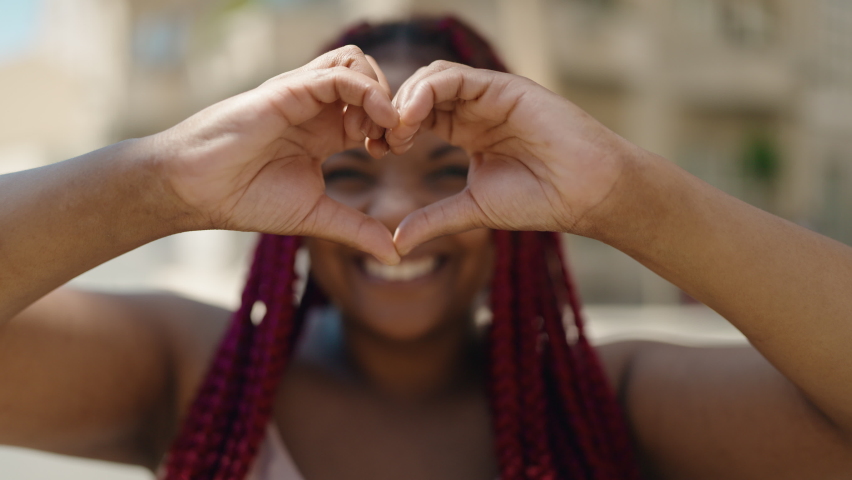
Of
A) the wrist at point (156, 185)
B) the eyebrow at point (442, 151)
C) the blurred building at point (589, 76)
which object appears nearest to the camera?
the wrist at point (156, 185)

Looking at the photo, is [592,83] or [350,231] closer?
[350,231]

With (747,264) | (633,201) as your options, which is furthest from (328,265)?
(747,264)

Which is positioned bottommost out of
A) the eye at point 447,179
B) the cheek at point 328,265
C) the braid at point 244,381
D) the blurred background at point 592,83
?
the blurred background at point 592,83

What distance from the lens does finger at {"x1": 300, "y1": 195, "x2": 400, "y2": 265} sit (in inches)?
47.8

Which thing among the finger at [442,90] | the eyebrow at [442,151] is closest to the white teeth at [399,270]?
the eyebrow at [442,151]

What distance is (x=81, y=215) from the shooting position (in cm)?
112

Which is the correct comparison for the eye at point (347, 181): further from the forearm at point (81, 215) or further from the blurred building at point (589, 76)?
the blurred building at point (589, 76)

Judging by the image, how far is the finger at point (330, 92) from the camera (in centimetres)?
111

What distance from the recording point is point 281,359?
5.28 ft

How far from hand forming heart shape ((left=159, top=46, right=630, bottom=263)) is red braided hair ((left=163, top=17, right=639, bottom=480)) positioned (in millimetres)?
434

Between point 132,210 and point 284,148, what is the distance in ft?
0.97

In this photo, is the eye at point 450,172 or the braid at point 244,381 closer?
the braid at point 244,381

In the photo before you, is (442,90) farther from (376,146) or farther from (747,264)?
(747,264)

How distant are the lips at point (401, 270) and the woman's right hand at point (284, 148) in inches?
15.7
